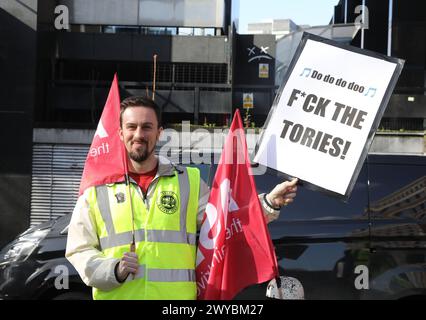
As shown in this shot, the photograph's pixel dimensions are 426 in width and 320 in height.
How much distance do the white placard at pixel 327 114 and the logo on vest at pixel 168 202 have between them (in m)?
0.50

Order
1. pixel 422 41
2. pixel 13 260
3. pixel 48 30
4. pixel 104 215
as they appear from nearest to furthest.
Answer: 1. pixel 104 215
2. pixel 13 260
3. pixel 48 30
4. pixel 422 41

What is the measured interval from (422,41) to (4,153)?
1238 cm

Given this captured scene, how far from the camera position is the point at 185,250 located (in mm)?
3055

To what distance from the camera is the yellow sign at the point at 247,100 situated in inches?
622

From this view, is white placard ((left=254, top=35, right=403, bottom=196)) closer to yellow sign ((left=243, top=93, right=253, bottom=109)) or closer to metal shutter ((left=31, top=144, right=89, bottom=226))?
metal shutter ((left=31, top=144, right=89, bottom=226))

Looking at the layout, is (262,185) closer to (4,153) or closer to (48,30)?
(4,153)

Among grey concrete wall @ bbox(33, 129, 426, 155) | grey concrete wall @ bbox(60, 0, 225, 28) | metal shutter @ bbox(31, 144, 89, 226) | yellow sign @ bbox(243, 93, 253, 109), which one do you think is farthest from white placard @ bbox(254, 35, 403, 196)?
grey concrete wall @ bbox(60, 0, 225, 28)

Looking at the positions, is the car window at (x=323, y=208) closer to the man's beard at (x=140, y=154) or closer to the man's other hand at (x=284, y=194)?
the man's other hand at (x=284, y=194)

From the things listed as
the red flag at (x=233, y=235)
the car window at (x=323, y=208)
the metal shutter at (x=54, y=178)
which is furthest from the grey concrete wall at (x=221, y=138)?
the red flag at (x=233, y=235)

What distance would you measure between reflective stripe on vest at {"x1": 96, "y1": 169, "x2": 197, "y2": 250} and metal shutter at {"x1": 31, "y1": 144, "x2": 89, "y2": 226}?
11.0 metres

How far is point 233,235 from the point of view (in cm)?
328

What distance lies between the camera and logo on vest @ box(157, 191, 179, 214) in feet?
9.95
